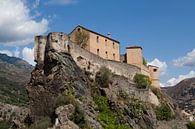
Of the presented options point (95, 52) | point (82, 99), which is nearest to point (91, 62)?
point (95, 52)

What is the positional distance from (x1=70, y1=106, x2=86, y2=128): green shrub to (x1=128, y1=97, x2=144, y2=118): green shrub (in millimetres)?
12878

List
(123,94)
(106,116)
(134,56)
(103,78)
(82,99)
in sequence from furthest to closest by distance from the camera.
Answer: (134,56), (123,94), (103,78), (106,116), (82,99)

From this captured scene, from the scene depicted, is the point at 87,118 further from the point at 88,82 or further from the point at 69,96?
the point at 88,82

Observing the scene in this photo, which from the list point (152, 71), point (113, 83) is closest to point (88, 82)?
point (113, 83)

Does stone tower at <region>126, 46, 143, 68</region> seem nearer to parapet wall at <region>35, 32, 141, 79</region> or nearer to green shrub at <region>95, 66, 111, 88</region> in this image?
parapet wall at <region>35, 32, 141, 79</region>

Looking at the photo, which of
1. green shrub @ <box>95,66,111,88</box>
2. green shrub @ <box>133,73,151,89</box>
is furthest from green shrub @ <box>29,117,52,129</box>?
green shrub @ <box>133,73,151,89</box>

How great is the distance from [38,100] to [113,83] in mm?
10861

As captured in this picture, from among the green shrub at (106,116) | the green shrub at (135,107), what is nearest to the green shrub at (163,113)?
the green shrub at (135,107)

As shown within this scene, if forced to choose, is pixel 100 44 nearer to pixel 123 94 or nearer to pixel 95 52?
pixel 95 52

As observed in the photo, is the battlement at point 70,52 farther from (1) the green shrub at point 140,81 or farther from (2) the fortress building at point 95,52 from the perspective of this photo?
(1) the green shrub at point 140,81

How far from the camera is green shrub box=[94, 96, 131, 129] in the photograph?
44.4 metres

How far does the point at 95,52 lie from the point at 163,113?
13.2 metres

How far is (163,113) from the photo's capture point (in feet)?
190

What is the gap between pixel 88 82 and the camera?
4850 cm
